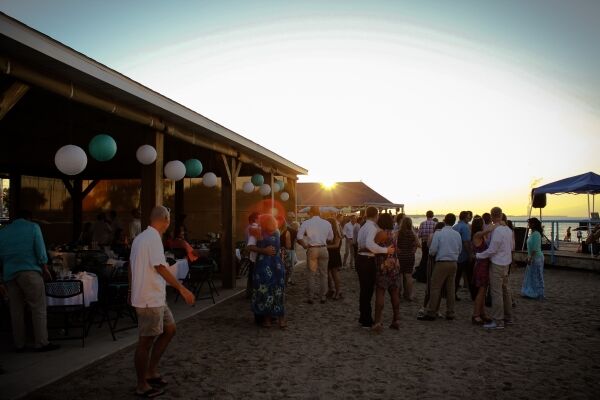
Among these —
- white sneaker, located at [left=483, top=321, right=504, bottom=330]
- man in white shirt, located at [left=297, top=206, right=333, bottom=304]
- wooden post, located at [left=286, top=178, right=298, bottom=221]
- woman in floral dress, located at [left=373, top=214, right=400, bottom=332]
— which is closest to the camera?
woman in floral dress, located at [left=373, top=214, right=400, bottom=332]

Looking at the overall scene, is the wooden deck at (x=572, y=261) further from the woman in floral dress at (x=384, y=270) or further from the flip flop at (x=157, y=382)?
the flip flop at (x=157, y=382)

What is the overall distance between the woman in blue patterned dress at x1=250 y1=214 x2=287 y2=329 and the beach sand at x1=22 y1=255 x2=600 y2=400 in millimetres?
272

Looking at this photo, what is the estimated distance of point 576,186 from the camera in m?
13.2

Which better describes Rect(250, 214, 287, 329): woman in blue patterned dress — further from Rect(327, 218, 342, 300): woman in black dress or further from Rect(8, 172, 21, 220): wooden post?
Rect(8, 172, 21, 220): wooden post

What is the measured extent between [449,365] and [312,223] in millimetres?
3698

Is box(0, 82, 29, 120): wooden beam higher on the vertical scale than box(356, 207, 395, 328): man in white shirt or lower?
higher

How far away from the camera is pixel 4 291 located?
450 centimetres

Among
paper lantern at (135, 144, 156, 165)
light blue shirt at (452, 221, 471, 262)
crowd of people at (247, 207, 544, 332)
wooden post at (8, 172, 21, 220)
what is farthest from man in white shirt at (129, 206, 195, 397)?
wooden post at (8, 172, 21, 220)

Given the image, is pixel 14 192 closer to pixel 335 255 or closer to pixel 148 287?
pixel 335 255

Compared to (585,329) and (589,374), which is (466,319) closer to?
(585,329)

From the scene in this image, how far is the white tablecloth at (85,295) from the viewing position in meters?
4.91

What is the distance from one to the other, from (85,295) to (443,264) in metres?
5.02

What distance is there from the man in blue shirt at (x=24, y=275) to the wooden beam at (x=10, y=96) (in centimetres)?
141

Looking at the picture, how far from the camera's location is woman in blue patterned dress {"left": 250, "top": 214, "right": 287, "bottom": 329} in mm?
5820
